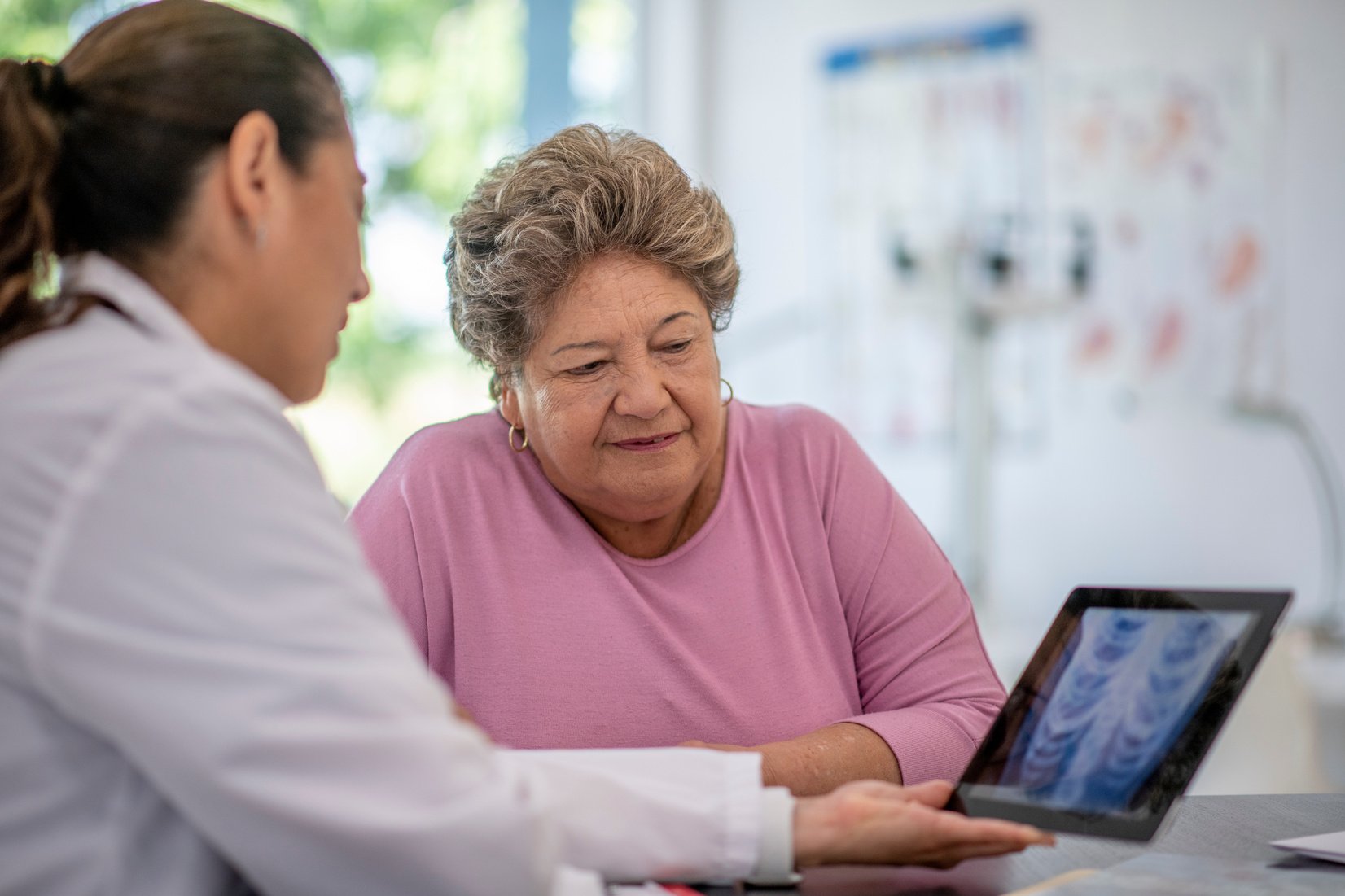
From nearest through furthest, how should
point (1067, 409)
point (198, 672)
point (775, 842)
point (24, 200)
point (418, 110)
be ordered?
point (198, 672), point (24, 200), point (775, 842), point (1067, 409), point (418, 110)

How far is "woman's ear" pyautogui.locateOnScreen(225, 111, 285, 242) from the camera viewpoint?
85 centimetres

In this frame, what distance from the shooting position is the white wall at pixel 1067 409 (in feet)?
10.6

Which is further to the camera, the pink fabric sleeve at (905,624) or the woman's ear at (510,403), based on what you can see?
the woman's ear at (510,403)

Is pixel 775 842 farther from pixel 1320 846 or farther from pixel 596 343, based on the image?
pixel 596 343

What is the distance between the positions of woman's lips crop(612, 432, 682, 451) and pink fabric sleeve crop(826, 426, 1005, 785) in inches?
9.1

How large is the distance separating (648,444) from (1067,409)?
2.39 metres

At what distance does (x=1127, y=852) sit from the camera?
105cm

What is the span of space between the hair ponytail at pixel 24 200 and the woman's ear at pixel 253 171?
117 mm

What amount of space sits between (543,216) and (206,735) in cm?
90

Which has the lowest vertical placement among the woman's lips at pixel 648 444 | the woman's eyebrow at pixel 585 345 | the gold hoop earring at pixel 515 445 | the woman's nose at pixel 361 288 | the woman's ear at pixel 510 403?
the gold hoop earring at pixel 515 445

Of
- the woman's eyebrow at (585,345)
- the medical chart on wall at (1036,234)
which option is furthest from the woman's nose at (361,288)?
the medical chart on wall at (1036,234)

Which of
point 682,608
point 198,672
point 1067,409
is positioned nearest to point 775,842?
point 198,672

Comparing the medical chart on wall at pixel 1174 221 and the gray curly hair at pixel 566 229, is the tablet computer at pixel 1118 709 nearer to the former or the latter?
the gray curly hair at pixel 566 229

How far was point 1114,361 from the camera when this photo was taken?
3508 mm
